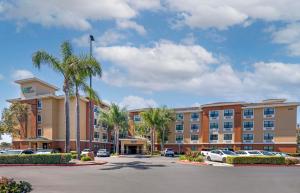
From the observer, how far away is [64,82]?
1553 inches

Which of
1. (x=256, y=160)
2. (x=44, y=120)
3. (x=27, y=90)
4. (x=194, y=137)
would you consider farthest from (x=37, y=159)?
(x=194, y=137)

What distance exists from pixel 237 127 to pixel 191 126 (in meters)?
11.9

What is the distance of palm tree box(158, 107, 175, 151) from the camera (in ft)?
275

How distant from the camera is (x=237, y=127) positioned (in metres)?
82.6

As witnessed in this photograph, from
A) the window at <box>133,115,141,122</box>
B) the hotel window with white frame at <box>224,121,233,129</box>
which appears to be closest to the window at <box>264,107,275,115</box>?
the hotel window with white frame at <box>224,121,233,129</box>

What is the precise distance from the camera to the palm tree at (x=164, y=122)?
83750 millimetres

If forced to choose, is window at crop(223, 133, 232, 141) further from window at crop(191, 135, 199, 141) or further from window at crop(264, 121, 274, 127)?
window at crop(264, 121, 274, 127)

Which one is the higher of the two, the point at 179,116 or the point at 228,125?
the point at 179,116

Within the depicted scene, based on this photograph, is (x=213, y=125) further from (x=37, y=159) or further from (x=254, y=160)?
(x=37, y=159)

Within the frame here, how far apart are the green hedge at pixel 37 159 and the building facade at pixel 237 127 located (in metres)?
53.5

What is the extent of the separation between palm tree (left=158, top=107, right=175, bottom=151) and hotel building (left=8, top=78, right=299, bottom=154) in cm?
351

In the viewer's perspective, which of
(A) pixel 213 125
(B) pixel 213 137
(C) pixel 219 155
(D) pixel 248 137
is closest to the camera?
(C) pixel 219 155

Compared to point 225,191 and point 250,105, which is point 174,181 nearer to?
point 225,191

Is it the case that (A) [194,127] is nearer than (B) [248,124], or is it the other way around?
(B) [248,124]
